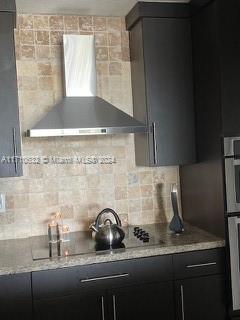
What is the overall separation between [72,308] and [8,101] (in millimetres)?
1199

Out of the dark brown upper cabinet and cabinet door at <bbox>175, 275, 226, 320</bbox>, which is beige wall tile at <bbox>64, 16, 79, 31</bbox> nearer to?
the dark brown upper cabinet

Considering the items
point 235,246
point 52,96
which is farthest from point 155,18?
point 235,246

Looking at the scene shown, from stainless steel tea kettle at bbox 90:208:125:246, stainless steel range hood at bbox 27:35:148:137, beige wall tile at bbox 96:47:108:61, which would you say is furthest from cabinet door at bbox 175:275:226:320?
beige wall tile at bbox 96:47:108:61

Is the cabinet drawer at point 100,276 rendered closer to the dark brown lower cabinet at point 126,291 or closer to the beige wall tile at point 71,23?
the dark brown lower cabinet at point 126,291

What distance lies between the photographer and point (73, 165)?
2705 millimetres

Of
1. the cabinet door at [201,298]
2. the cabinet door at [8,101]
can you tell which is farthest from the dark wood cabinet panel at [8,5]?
the cabinet door at [201,298]

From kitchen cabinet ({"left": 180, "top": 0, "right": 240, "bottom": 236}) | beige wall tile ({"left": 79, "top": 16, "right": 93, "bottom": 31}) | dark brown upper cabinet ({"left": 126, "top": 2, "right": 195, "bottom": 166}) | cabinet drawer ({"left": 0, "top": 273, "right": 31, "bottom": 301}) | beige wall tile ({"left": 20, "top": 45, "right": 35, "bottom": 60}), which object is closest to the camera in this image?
cabinet drawer ({"left": 0, "top": 273, "right": 31, "bottom": 301})

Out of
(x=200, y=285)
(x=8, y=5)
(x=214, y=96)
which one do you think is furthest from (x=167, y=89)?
(x=200, y=285)

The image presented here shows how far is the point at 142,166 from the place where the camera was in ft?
9.04

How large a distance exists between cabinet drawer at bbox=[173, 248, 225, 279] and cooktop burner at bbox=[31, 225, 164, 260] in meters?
0.15

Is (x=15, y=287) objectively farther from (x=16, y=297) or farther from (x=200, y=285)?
(x=200, y=285)

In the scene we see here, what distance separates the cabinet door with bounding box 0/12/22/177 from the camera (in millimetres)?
2262

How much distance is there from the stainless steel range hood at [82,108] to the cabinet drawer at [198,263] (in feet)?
2.61

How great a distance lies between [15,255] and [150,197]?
107cm
